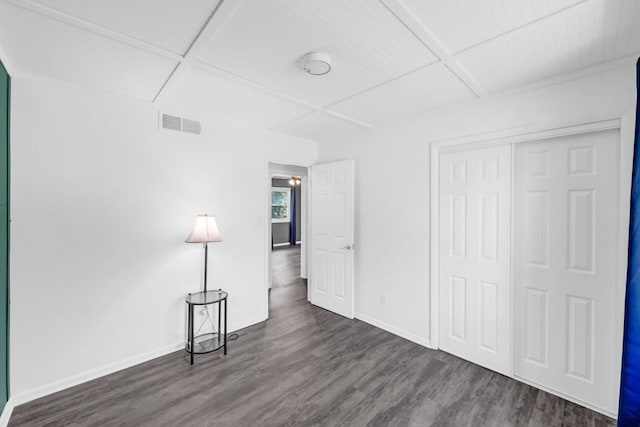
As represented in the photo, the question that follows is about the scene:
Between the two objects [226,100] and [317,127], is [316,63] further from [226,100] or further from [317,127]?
[317,127]

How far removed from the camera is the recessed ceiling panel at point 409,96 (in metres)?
2.11

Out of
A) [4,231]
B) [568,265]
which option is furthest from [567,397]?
[4,231]

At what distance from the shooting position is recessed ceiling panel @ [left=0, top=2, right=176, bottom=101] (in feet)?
4.96

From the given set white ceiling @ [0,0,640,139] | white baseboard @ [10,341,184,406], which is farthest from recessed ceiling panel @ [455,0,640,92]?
white baseboard @ [10,341,184,406]

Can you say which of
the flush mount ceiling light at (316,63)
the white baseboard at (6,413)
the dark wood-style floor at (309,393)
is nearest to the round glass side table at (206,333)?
the dark wood-style floor at (309,393)

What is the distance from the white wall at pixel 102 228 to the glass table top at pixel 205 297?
0.15 m

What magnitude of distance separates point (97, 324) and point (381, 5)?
3.14 meters

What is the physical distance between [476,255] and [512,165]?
86cm

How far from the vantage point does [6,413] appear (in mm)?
1900

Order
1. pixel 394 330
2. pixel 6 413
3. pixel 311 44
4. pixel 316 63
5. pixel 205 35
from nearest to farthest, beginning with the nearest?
pixel 205 35
pixel 311 44
pixel 316 63
pixel 6 413
pixel 394 330

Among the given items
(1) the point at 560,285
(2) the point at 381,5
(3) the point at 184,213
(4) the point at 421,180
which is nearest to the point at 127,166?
(3) the point at 184,213

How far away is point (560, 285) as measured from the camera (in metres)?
2.16

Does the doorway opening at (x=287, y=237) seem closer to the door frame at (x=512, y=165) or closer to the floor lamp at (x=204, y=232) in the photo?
the floor lamp at (x=204, y=232)

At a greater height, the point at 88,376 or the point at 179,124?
the point at 179,124
